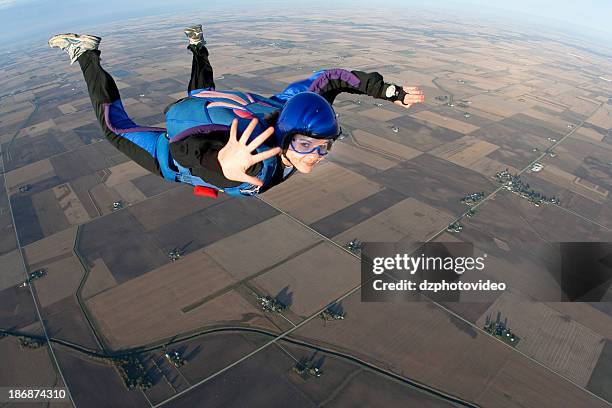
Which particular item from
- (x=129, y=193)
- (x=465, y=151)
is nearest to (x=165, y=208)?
(x=129, y=193)

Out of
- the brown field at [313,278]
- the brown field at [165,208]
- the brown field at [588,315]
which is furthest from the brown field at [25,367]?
the brown field at [588,315]

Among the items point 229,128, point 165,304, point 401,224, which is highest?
point 229,128

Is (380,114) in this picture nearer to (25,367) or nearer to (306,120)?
(25,367)

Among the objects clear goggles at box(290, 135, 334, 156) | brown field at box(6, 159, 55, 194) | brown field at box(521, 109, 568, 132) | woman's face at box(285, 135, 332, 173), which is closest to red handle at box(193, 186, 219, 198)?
woman's face at box(285, 135, 332, 173)

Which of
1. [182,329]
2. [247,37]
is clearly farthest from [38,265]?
[247,37]

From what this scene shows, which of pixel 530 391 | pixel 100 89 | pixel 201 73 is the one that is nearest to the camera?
pixel 100 89

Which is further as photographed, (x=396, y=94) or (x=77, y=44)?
(x=77, y=44)
